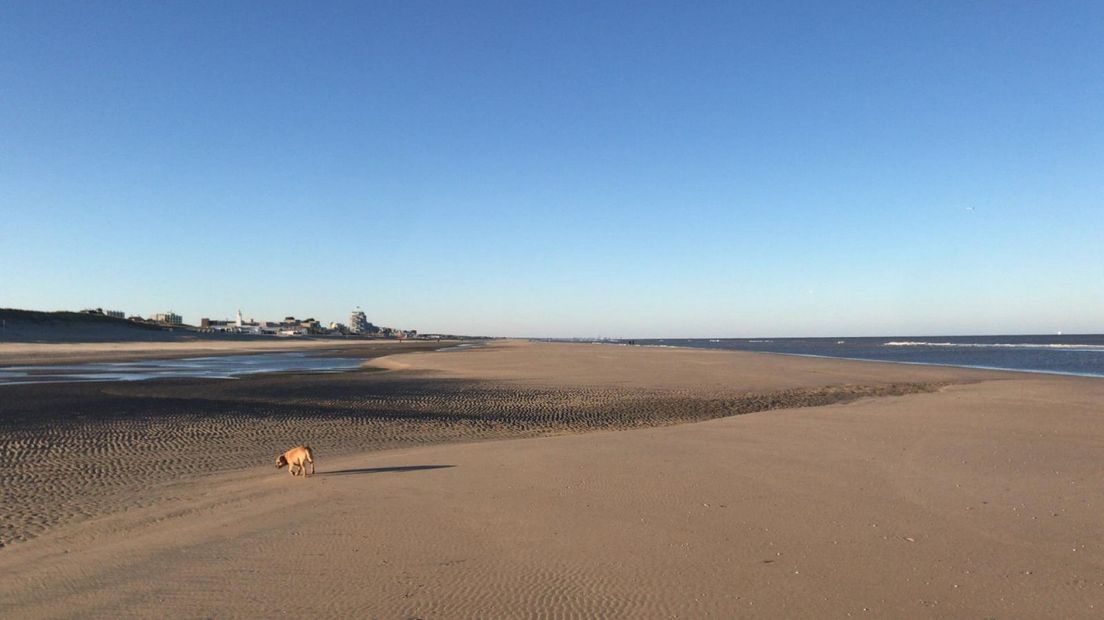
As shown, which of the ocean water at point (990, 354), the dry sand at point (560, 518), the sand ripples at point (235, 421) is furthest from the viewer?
the ocean water at point (990, 354)

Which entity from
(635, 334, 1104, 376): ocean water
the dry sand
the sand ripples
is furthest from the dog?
(635, 334, 1104, 376): ocean water

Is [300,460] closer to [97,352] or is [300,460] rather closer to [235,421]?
[235,421]

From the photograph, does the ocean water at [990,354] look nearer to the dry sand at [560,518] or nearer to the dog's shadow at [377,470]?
the dry sand at [560,518]

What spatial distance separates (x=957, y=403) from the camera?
19.7 metres

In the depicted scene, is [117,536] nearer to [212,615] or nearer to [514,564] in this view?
[212,615]

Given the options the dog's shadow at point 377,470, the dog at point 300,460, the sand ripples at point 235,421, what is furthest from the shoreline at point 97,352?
the dog's shadow at point 377,470

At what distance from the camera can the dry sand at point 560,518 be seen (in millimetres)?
5523

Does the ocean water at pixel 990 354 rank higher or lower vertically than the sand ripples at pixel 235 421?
higher

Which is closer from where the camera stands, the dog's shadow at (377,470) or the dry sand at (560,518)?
the dry sand at (560,518)

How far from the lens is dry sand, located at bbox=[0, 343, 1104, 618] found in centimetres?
552

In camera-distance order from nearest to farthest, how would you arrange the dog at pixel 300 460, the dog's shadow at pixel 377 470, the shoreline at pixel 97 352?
the dog at pixel 300 460
the dog's shadow at pixel 377 470
the shoreline at pixel 97 352

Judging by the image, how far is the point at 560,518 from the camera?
771cm

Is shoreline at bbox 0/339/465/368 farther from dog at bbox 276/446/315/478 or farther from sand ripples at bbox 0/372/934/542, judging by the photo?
dog at bbox 276/446/315/478

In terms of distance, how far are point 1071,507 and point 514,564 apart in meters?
7.42
